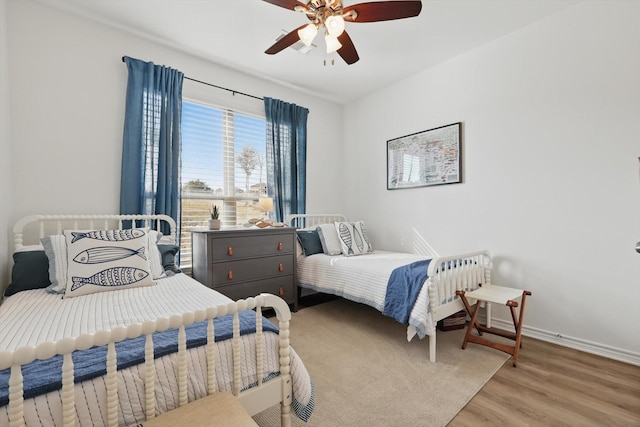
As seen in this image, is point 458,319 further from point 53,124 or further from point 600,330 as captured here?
point 53,124

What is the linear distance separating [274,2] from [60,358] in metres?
1.93

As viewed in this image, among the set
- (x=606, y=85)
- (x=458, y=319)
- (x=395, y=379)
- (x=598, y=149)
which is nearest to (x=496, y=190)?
(x=598, y=149)

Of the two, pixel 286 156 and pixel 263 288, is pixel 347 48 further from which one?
pixel 263 288

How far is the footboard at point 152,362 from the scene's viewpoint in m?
0.74

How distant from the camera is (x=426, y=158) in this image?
332cm

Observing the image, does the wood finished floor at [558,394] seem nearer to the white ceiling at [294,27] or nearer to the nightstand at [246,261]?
the nightstand at [246,261]

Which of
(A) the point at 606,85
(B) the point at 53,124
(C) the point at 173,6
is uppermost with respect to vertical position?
(C) the point at 173,6

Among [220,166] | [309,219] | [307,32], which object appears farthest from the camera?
A: [309,219]

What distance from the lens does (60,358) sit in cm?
96

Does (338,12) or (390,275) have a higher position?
(338,12)

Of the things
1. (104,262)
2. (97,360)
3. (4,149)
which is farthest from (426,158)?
(4,149)

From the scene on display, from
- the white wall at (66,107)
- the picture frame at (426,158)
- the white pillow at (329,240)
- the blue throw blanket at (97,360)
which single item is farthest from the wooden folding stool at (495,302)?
the white wall at (66,107)

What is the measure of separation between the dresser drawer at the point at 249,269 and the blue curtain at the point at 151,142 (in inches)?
26.2

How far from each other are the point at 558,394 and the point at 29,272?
324cm
